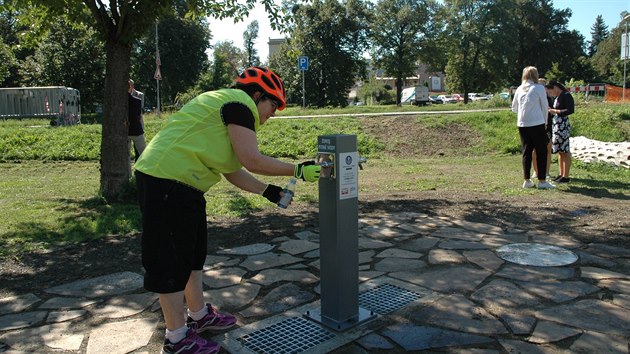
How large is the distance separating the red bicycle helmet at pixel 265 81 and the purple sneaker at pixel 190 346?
4.50 feet

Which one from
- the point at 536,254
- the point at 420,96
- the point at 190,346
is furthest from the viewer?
the point at 420,96

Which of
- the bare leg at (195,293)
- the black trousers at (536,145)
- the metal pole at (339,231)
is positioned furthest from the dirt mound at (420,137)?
the bare leg at (195,293)

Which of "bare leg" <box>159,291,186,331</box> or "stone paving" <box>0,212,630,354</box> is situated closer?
"bare leg" <box>159,291,186,331</box>

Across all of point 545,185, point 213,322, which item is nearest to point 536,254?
point 213,322

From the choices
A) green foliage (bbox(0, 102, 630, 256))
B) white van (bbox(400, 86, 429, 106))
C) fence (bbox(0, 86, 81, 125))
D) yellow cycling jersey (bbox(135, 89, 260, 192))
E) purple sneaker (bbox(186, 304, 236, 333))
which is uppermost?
white van (bbox(400, 86, 429, 106))

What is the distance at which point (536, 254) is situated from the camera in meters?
4.57

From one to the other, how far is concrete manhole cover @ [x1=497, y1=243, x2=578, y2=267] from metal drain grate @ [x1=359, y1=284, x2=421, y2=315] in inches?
47.5

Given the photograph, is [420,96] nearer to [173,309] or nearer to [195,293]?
[195,293]

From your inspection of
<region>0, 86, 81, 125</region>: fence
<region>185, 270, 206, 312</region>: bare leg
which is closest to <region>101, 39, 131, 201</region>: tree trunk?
<region>185, 270, 206, 312</region>: bare leg

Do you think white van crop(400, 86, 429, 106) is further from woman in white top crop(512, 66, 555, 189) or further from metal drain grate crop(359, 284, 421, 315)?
metal drain grate crop(359, 284, 421, 315)

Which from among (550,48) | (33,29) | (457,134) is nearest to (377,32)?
(550,48)

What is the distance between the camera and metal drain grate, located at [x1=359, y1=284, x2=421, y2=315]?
11.5 feet

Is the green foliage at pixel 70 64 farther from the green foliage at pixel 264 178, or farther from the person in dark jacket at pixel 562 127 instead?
the person in dark jacket at pixel 562 127

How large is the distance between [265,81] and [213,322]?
4.87 ft
